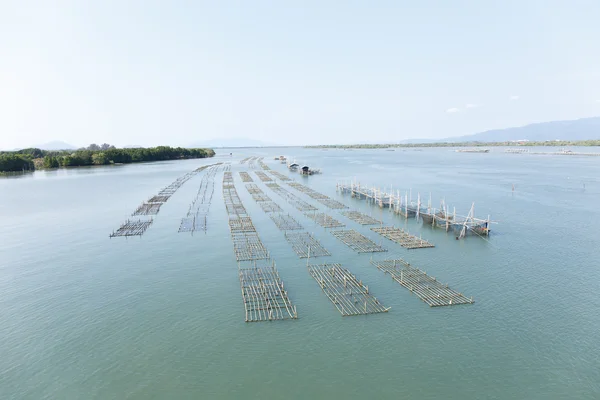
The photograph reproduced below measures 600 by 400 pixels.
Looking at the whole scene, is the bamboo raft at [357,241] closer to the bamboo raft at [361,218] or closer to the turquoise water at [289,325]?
the turquoise water at [289,325]

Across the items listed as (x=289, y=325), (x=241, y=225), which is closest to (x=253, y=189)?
(x=241, y=225)

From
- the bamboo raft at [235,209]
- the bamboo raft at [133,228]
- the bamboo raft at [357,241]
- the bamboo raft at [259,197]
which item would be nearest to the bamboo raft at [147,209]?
the bamboo raft at [133,228]

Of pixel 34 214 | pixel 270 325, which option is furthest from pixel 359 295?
pixel 34 214

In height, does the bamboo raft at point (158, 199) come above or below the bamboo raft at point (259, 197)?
above

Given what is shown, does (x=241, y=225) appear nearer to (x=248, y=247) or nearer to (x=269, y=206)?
(x=248, y=247)

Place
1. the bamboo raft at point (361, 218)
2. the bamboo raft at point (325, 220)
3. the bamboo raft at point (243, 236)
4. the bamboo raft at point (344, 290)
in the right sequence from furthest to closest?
1. the bamboo raft at point (361, 218)
2. the bamboo raft at point (325, 220)
3. the bamboo raft at point (243, 236)
4. the bamboo raft at point (344, 290)

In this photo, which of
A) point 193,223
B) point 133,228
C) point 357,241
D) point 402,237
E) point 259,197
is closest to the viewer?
point 357,241
